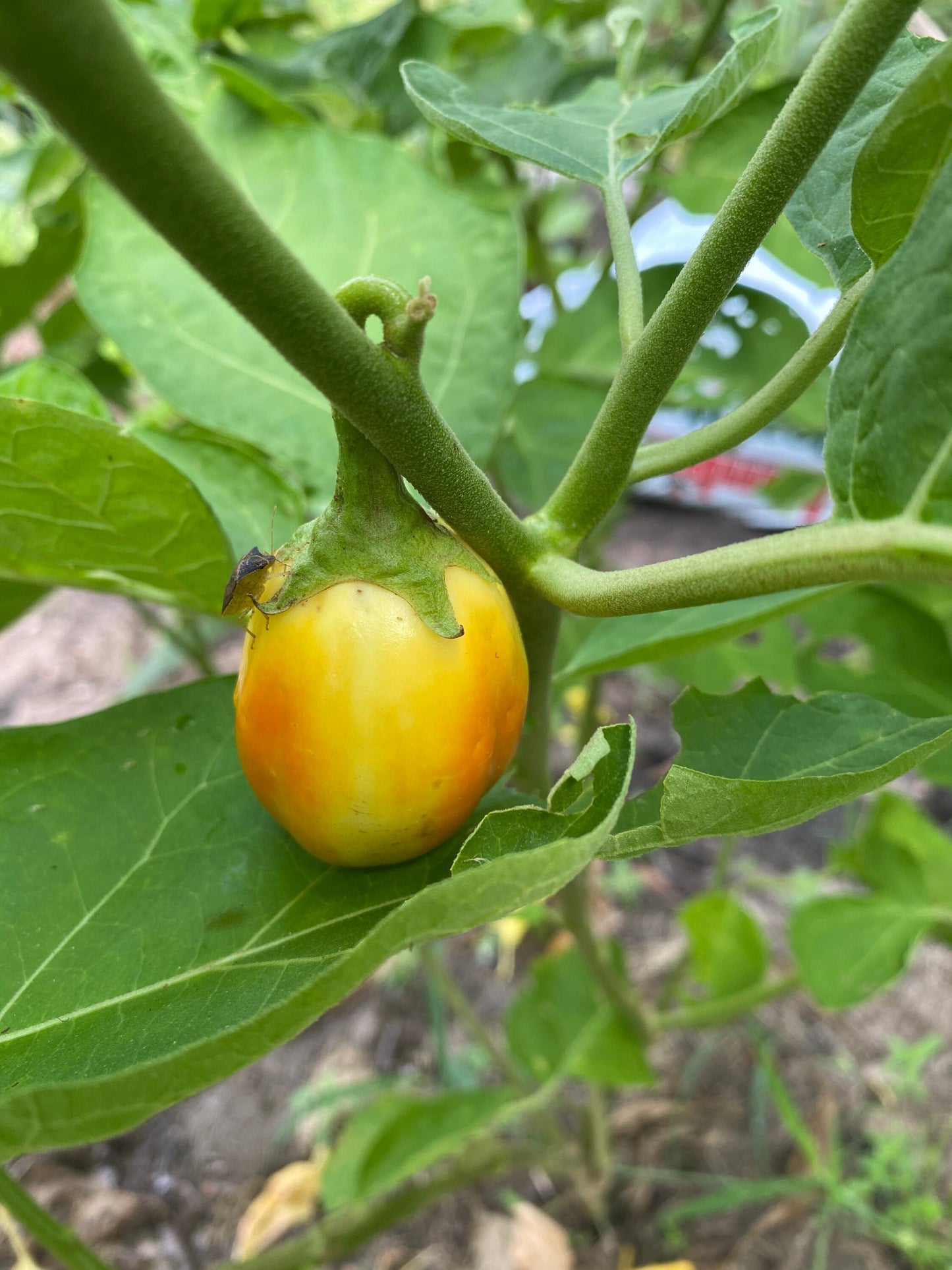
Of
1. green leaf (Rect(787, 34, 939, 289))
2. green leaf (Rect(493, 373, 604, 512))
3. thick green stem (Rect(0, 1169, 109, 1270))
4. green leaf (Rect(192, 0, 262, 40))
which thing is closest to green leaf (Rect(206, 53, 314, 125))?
green leaf (Rect(192, 0, 262, 40))

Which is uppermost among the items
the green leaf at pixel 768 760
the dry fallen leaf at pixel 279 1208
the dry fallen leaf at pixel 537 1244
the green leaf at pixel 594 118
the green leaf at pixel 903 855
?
the green leaf at pixel 594 118

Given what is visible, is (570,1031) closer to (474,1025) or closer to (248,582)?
(474,1025)

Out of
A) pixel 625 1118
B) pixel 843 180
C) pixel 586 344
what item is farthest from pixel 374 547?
pixel 625 1118

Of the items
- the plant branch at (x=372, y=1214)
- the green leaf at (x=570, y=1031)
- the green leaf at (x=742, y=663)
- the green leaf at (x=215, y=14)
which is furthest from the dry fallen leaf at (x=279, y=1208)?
the green leaf at (x=215, y=14)

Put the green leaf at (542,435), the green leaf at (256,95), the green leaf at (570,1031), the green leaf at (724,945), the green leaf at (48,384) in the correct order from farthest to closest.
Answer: the green leaf at (724,945) < the green leaf at (570,1031) < the green leaf at (542,435) < the green leaf at (256,95) < the green leaf at (48,384)

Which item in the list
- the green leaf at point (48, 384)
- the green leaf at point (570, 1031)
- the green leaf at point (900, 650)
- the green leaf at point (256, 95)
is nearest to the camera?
the green leaf at point (48, 384)

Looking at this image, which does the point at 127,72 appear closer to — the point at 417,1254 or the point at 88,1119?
the point at 88,1119

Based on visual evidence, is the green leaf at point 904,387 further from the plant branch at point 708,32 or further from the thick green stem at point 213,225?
the plant branch at point 708,32
